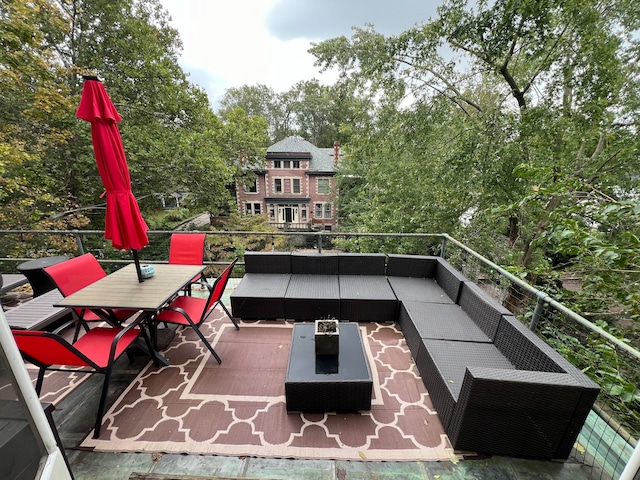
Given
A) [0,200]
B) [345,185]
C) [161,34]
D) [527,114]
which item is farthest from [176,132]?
[527,114]

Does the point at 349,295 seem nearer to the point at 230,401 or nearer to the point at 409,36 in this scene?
the point at 230,401

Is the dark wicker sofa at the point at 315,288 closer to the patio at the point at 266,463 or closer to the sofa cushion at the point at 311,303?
the sofa cushion at the point at 311,303

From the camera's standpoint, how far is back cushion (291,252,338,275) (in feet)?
12.3

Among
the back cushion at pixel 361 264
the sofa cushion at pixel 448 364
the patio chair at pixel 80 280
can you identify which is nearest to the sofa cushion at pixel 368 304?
the back cushion at pixel 361 264

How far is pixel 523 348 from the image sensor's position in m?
2.01

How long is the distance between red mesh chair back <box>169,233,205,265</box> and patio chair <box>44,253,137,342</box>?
777 millimetres

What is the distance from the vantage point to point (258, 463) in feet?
5.48

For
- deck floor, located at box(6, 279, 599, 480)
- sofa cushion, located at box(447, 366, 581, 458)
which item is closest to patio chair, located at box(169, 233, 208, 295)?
deck floor, located at box(6, 279, 599, 480)

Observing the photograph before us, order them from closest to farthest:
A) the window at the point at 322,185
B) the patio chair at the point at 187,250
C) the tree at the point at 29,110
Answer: the patio chair at the point at 187,250 < the tree at the point at 29,110 < the window at the point at 322,185

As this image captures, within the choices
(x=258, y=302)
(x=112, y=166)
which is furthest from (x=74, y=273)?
(x=258, y=302)

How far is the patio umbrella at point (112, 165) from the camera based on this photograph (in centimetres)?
211

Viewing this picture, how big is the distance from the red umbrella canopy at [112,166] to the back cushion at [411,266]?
10.3 ft

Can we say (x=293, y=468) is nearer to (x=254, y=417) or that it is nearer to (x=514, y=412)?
(x=254, y=417)

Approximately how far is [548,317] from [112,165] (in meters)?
4.51
